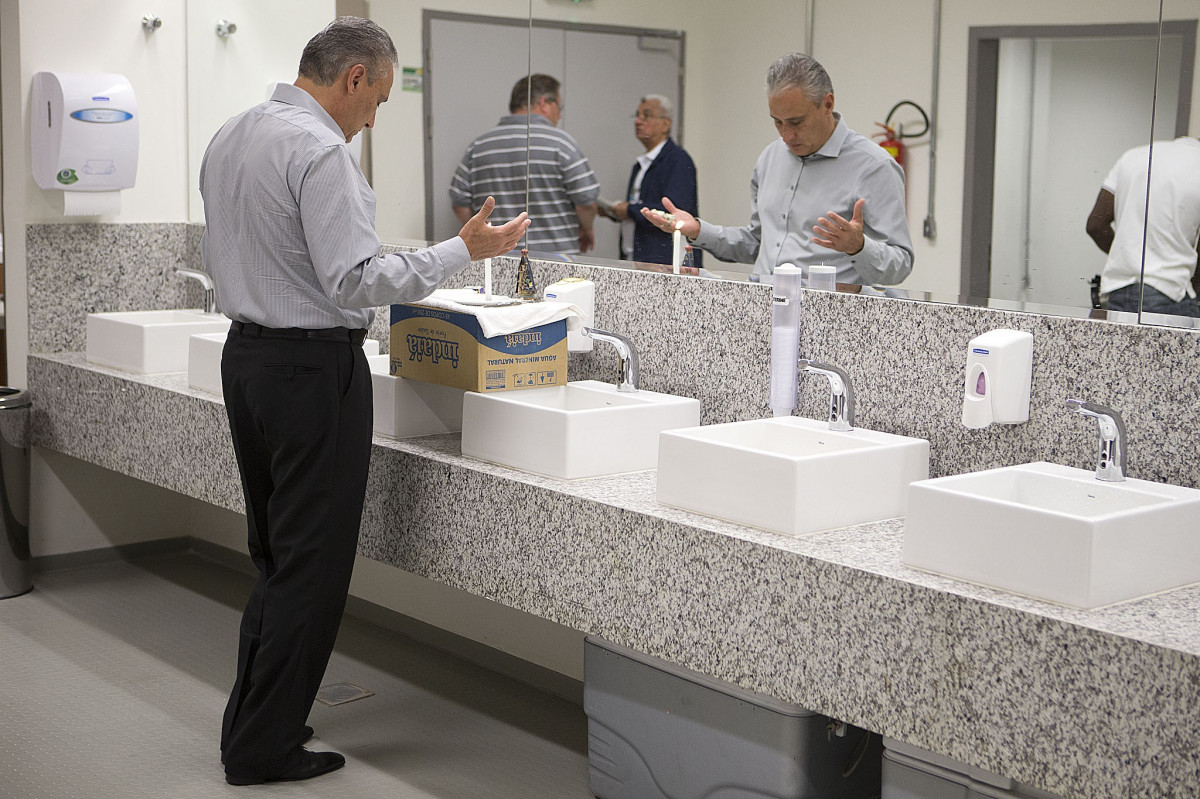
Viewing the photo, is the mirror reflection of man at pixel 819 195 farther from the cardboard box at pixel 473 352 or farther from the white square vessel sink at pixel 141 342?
the white square vessel sink at pixel 141 342

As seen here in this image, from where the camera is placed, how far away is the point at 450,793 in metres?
2.88

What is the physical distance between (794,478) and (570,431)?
560mm

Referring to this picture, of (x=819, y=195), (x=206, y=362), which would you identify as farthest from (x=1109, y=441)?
(x=206, y=362)

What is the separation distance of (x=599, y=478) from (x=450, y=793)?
804mm

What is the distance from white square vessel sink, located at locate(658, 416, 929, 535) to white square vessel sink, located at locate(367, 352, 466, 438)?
79cm

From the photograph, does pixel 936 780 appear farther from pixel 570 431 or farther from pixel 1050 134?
pixel 1050 134

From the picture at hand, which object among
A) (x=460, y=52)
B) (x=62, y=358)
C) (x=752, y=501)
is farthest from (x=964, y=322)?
(x=62, y=358)

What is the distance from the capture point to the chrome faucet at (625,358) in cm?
297

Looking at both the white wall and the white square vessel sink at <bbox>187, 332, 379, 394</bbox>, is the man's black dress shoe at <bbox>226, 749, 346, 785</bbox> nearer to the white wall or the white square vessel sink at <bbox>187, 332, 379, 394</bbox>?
the white square vessel sink at <bbox>187, 332, 379, 394</bbox>

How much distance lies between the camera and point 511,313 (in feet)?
9.30

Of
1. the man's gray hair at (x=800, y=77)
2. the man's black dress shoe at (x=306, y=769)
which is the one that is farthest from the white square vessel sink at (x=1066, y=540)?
the man's black dress shoe at (x=306, y=769)

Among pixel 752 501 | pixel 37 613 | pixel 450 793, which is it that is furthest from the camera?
pixel 37 613

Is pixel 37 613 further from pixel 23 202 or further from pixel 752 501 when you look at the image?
pixel 752 501

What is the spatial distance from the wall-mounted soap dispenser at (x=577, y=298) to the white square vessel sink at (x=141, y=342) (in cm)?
135
